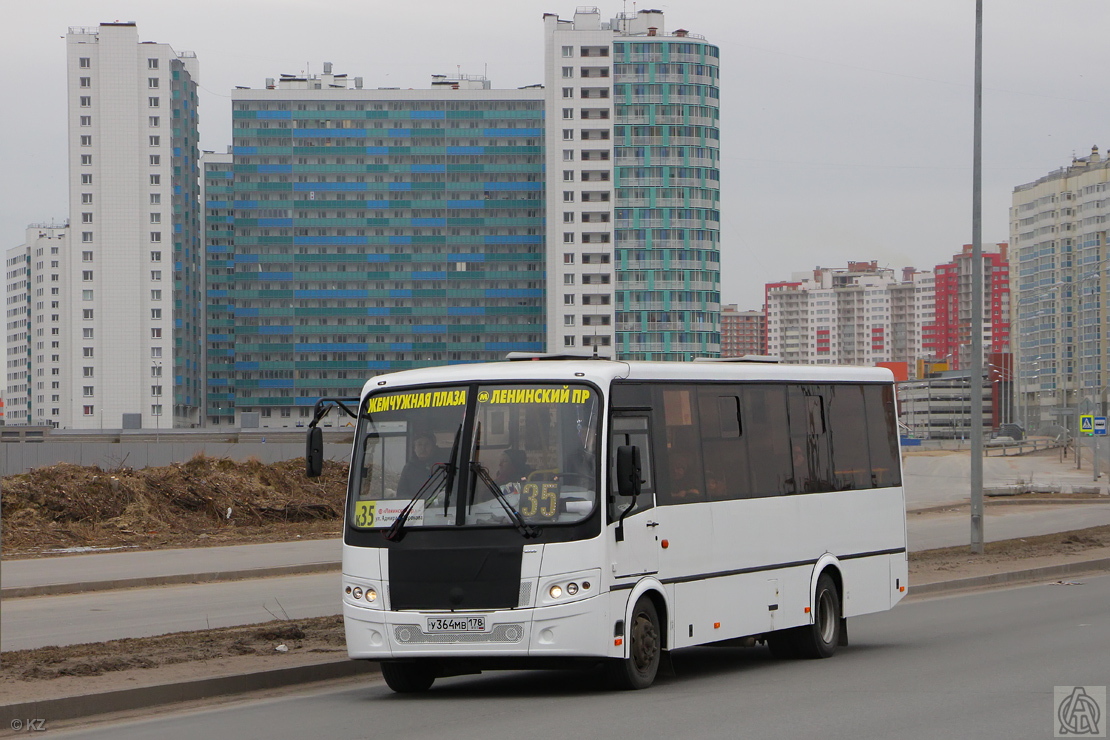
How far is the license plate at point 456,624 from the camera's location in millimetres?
10906

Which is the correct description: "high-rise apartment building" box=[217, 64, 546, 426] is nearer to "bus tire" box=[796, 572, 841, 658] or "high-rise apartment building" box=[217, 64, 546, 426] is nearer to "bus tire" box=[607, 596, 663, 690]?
"bus tire" box=[796, 572, 841, 658]

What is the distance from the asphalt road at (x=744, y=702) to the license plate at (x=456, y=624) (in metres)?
0.59

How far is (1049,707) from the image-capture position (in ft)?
32.5

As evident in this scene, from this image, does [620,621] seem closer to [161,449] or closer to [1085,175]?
[161,449]

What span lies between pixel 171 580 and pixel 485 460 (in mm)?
14271

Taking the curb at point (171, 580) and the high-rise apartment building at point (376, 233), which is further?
the high-rise apartment building at point (376, 233)

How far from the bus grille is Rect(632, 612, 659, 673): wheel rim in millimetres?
1094

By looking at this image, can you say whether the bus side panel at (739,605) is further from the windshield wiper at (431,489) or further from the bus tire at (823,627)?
the windshield wiper at (431,489)

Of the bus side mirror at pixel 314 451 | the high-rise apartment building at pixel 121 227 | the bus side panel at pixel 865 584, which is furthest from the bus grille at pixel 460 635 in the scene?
the high-rise apartment building at pixel 121 227

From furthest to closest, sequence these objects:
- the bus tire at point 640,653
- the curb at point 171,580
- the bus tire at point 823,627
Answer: the curb at point 171,580 < the bus tire at point 823,627 < the bus tire at point 640,653

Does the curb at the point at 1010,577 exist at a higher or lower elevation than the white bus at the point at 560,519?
lower

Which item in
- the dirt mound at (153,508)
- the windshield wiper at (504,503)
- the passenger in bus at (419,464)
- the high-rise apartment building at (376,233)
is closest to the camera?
the windshield wiper at (504,503)

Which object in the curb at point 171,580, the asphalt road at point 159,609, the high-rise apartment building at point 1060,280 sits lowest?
the curb at point 171,580

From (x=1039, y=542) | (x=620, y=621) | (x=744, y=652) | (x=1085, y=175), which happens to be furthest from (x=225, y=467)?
(x=1085, y=175)
